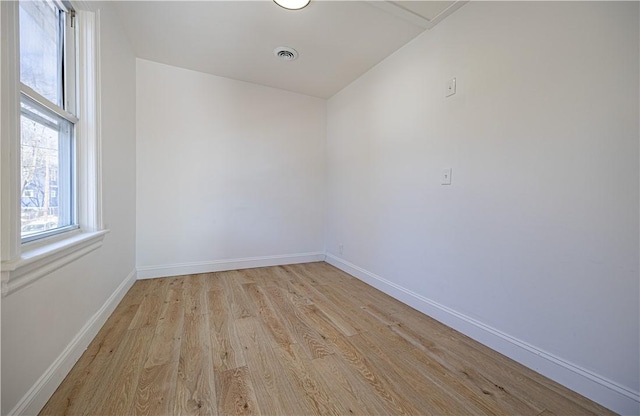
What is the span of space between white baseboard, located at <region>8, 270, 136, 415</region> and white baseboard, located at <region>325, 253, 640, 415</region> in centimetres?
236

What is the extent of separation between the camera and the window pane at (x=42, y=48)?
1.17 m

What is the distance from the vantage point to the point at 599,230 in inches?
48.7

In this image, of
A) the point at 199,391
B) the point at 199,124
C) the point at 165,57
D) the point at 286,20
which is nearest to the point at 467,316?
the point at 199,391

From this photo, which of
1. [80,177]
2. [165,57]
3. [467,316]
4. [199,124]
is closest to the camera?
[80,177]

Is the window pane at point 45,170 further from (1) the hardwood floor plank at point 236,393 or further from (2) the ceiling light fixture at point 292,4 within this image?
(2) the ceiling light fixture at point 292,4

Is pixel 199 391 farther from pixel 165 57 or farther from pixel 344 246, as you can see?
pixel 165 57

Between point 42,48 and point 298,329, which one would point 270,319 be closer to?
point 298,329

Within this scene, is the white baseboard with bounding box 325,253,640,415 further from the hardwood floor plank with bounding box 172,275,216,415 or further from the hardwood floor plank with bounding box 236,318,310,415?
the hardwood floor plank with bounding box 172,275,216,415

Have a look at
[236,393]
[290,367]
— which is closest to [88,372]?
[236,393]

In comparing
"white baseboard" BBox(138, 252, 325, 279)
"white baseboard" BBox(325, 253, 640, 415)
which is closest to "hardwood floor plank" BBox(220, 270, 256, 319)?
"white baseboard" BBox(138, 252, 325, 279)

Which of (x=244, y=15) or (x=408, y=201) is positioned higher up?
(x=244, y=15)

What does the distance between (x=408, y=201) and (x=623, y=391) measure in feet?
5.22

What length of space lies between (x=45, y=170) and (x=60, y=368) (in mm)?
1030

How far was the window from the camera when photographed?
1.18 m
